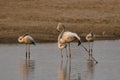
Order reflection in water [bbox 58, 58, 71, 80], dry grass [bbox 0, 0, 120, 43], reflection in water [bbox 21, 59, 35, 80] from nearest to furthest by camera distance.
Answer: reflection in water [bbox 21, 59, 35, 80] → reflection in water [bbox 58, 58, 71, 80] → dry grass [bbox 0, 0, 120, 43]

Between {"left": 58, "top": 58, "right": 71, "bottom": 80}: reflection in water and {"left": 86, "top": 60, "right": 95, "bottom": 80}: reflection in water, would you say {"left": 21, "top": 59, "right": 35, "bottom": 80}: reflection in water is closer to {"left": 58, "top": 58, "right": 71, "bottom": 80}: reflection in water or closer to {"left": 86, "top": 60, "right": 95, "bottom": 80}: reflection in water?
{"left": 58, "top": 58, "right": 71, "bottom": 80}: reflection in water

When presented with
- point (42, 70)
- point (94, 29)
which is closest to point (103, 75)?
point (42, 70)

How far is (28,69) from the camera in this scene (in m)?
16.2

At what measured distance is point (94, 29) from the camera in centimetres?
2653

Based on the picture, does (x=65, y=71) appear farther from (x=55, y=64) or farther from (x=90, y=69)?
(x=55, y=64)

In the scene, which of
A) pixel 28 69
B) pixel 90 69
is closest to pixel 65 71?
pixel 90 69

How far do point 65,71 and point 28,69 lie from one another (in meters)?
1.06

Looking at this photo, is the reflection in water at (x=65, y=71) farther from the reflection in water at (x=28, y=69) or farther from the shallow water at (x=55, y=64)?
the reflection in water at (x=28, y=69)

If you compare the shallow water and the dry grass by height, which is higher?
the dry grass

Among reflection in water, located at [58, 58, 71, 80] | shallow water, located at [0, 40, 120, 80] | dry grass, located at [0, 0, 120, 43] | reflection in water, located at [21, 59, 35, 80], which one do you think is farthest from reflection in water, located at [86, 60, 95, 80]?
dry grass, located at [0, 0, 120, 43]

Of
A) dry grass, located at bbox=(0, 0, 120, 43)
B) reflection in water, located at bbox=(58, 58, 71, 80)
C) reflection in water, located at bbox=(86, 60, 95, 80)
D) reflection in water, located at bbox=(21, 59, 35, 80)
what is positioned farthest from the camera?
dry grass, located at bbox=(0, 0, 120, 43)

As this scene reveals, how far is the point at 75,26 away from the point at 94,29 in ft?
2.94

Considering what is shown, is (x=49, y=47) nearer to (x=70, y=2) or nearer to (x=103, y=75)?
(x=103, y=75)

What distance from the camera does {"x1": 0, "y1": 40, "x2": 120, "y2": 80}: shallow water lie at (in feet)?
49.1
